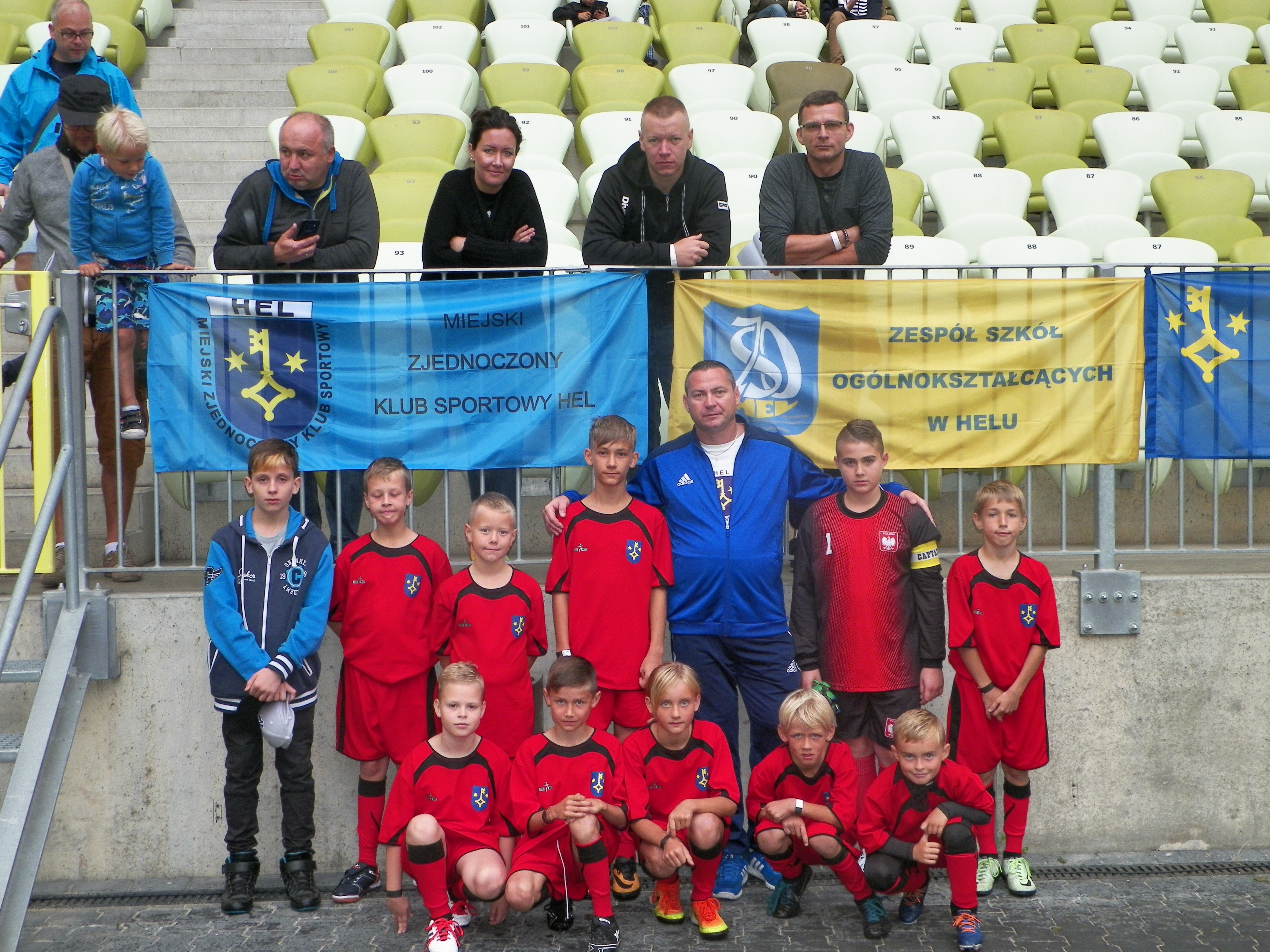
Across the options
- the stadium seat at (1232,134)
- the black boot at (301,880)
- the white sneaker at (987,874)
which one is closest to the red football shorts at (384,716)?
the black boot at (301,880)

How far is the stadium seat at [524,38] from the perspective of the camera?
392 inches

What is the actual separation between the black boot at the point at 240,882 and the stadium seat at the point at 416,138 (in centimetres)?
502

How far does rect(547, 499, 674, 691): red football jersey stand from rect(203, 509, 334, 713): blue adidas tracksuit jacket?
2.89ft

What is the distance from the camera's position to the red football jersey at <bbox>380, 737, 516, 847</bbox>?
4.30m

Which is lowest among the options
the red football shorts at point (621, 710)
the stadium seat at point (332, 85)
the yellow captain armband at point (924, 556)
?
the red football shorts at point (621, 710)

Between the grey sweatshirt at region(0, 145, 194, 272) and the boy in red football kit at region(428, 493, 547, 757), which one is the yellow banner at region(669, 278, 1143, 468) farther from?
the grey sweatshirt at region(0, 145, 194, 272)

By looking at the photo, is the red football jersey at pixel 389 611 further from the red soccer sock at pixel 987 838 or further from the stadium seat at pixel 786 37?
the stadium seat at pixel 786 37

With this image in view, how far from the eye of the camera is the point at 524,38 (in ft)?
32.7

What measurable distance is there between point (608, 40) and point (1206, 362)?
628cm

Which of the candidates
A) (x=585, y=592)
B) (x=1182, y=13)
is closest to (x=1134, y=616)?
(x=585, y=592)

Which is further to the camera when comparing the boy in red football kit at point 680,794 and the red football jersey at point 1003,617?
the red football jersey at point 1003,617

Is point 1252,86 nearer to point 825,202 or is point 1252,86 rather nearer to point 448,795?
point 825,202

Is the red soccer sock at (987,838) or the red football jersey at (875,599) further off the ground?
the red football jersey at (875,599)

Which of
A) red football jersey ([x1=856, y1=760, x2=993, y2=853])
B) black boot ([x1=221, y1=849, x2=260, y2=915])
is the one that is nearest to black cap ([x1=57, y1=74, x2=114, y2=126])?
black boot ([x1=221, y1=849, x2=260, y2=915])
